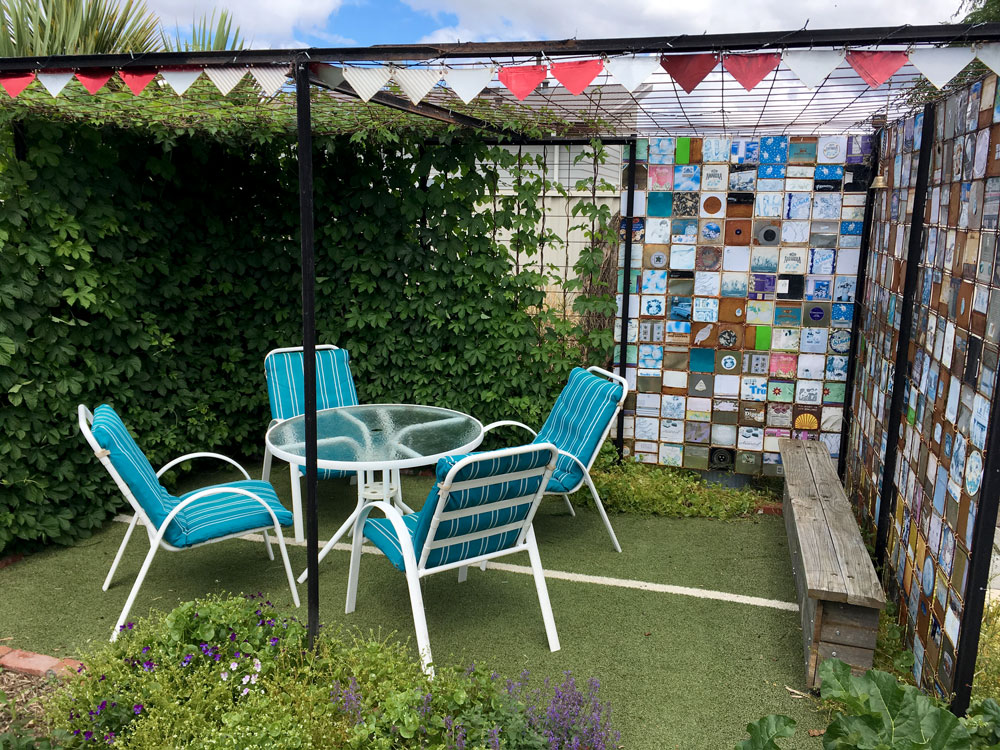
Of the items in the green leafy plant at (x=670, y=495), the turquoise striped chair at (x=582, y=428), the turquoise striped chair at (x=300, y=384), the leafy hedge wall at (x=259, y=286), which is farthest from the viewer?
the green leafy plant at (x=670, y=495)

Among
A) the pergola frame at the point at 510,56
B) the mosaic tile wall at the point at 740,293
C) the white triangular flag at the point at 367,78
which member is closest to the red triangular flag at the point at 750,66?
the pergola frame at the point at 510,56

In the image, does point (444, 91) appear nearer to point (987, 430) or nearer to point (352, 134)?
point (352, 134)

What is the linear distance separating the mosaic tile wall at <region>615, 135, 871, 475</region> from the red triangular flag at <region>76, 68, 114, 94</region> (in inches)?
131

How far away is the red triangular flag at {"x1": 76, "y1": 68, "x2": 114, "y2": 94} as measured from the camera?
9.11 ft

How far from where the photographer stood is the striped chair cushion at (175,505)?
3.31m

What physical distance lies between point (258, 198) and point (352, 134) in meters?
0.97

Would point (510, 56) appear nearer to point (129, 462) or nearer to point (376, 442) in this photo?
point (376, 442)

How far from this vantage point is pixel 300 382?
5008 mm

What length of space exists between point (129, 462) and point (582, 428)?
92.4 inches

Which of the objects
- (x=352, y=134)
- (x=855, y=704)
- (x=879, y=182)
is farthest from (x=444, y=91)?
(x=855, y=704)

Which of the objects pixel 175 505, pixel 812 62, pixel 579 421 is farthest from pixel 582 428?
pixel 812 62

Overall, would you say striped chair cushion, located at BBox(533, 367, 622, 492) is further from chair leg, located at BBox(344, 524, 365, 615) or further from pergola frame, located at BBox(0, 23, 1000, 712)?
pergola frame, located at BBox(0, 23, 1000, 712)

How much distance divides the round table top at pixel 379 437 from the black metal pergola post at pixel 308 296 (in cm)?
53

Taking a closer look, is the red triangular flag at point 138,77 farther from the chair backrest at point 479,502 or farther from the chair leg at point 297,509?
the chair leg at point 297,509
